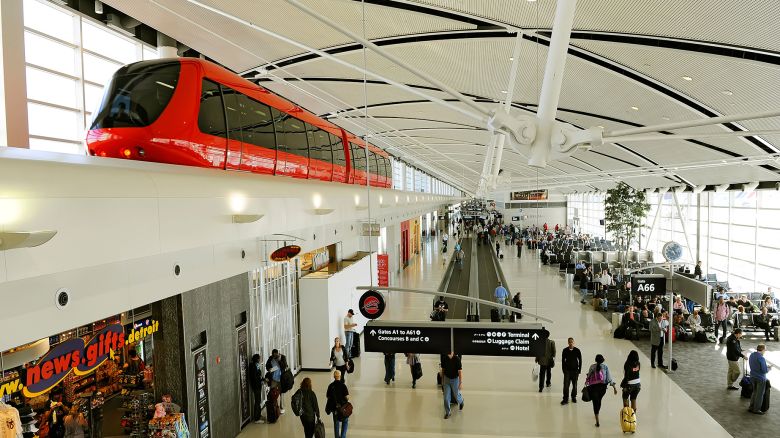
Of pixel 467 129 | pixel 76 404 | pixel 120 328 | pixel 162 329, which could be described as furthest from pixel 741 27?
pixel 467 129

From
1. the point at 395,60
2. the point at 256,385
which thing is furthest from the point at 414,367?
the point at 395,60

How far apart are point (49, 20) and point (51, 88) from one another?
126cm

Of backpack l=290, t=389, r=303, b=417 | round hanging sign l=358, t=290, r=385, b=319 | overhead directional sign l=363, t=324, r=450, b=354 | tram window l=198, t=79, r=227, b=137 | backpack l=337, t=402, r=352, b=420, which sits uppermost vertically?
tram window l=198, t=79, r=227, b=137

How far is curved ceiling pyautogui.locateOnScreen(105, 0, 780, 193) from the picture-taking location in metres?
8.98

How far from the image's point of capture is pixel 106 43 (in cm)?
1054

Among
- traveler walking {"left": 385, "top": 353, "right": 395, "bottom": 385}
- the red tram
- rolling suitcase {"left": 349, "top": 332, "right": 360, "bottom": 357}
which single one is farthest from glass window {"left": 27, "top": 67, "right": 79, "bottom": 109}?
rolling suitcase {"left": 349, "top": 332, "right": 360, "bottom": 357}

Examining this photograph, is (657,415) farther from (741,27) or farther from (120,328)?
(120,328)

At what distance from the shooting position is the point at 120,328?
982cm

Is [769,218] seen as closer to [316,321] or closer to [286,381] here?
Answer: [316,321]

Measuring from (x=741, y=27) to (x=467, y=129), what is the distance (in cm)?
1795

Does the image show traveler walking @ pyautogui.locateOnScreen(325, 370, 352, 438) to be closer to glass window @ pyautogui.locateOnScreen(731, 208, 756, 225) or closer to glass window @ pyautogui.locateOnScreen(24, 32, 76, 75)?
glass window @ pyautogui.locateOnScreen(24, 32, 76, 75)

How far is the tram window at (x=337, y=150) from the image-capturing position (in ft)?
47.8

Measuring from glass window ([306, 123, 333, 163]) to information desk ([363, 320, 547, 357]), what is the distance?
5167mm

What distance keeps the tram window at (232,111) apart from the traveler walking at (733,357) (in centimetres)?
1122
